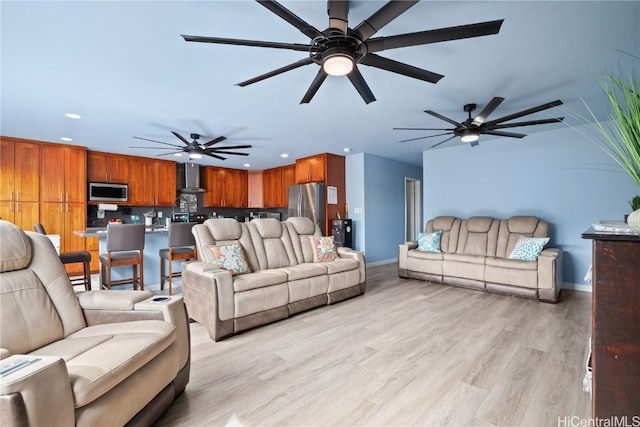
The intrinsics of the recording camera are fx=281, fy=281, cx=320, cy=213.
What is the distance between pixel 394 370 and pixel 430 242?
314 cm

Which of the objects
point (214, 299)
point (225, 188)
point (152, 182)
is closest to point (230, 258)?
point (214, 299)

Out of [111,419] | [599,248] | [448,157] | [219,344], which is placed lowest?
[219,344]

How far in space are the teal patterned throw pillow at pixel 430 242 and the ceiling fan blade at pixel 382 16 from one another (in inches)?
152

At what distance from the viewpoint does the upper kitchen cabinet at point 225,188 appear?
24.2ft

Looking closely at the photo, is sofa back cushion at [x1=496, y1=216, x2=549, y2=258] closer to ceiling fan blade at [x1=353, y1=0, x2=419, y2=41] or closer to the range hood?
ceiling fan blade at [x1=353, y1=0, x2=419, y2=41]

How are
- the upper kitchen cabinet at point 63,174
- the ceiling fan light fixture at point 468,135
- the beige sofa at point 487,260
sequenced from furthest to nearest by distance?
the upper kitchen cabinet at point 63,174 → the beige sofa at point 487,260 → the ceiling fan light fixture at point 468,135

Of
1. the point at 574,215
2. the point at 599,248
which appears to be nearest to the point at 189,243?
the point at 599,248

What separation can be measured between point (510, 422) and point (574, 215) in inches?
158

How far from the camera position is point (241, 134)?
462 cm

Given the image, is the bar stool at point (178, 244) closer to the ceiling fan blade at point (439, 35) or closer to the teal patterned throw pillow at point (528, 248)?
the ceiling fan blade at point (439, 35)

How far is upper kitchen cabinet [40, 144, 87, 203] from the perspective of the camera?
16.1 feet

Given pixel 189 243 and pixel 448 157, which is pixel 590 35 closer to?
pixel 448 157

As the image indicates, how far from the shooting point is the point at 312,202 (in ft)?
19.2

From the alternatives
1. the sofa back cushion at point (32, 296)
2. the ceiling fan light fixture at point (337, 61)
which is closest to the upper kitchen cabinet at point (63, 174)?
the sofa back cushion at point (32, 296)
